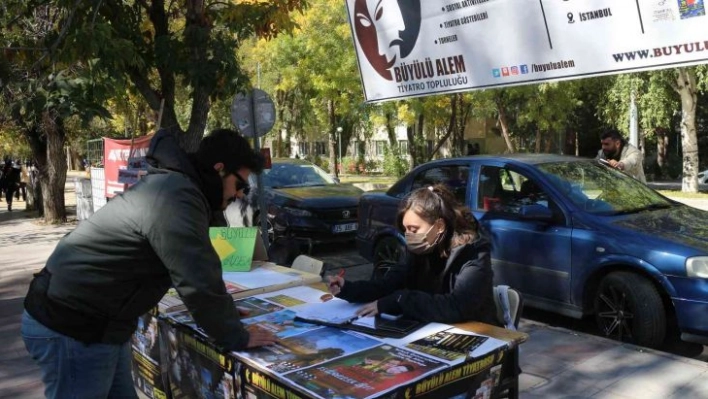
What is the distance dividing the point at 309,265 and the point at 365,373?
1964 millimetres

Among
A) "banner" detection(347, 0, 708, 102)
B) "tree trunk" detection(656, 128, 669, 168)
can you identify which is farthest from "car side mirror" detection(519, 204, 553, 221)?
"tree trunk" detection(656, 128, 669, 168)

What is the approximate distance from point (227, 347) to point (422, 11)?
426cm

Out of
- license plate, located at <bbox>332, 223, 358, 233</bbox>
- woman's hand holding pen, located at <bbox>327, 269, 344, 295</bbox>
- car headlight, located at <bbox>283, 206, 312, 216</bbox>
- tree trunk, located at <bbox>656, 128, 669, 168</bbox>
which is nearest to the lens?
woman's hand holding pen, located at <bbox>327, 269, 344, 295</bbox>

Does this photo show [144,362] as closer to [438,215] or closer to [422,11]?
[438,215]

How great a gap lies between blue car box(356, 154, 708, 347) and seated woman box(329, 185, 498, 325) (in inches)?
96.0

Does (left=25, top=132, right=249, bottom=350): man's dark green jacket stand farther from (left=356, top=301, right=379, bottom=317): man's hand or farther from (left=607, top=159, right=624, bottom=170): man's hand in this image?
(left=607, top=159, right=624, bottom=170): man's hand

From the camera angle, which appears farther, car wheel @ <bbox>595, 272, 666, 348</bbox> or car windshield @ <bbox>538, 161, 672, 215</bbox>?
car windshield @ <bbox>538, 161, 672, 215</bbox>

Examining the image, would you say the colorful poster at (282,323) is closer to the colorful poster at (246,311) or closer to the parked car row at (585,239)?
the colorful poster at (246,311)

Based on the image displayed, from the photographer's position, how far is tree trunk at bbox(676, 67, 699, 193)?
2011 centimetres

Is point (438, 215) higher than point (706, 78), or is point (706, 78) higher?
point (706, 78)

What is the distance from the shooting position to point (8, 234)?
1373 cm

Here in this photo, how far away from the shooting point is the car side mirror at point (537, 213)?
5.44 meters

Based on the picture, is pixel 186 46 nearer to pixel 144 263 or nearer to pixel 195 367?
pixel 195 367

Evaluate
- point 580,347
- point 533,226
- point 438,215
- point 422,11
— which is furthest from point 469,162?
point 438,215
